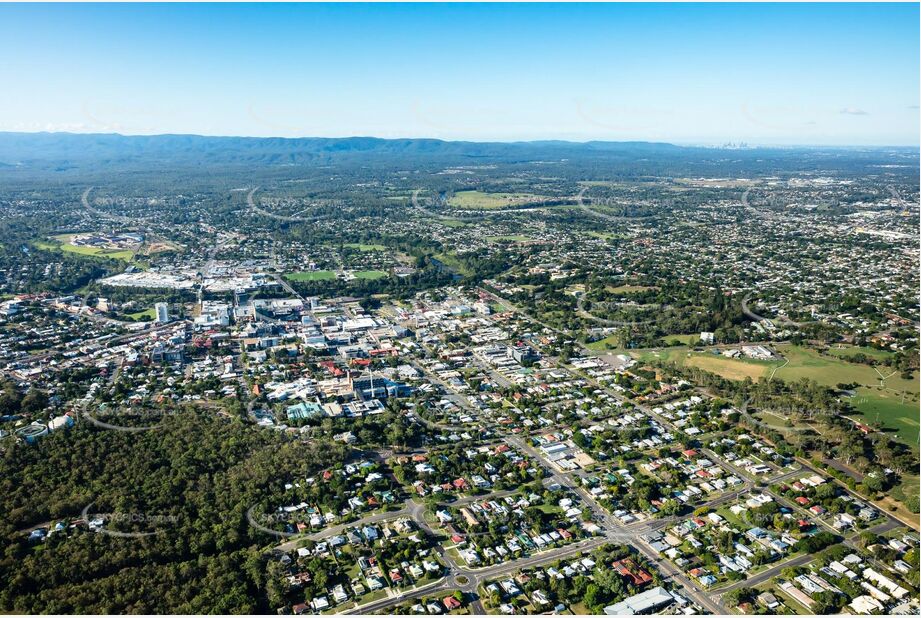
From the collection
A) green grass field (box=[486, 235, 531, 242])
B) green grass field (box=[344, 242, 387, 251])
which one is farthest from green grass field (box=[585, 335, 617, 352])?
green grass field (box=[344, 242, 387, 251])

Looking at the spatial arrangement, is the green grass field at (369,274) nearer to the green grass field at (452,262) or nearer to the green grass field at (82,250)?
the green grass field at (452,262)

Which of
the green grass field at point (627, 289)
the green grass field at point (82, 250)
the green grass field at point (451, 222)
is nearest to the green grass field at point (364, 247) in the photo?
the green grass field at point (451, 222)

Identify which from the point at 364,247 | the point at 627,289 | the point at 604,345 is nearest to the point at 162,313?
the point at 604,345

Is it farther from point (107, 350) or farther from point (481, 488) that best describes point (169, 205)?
point (481, 488)

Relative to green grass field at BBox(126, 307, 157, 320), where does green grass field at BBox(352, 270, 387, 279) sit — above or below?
above

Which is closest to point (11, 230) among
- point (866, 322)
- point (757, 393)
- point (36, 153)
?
point (757, 393)

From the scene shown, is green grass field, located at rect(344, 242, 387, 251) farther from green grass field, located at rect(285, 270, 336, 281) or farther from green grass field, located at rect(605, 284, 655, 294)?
green grass field, located at rect(605, 284, 655, 294)
